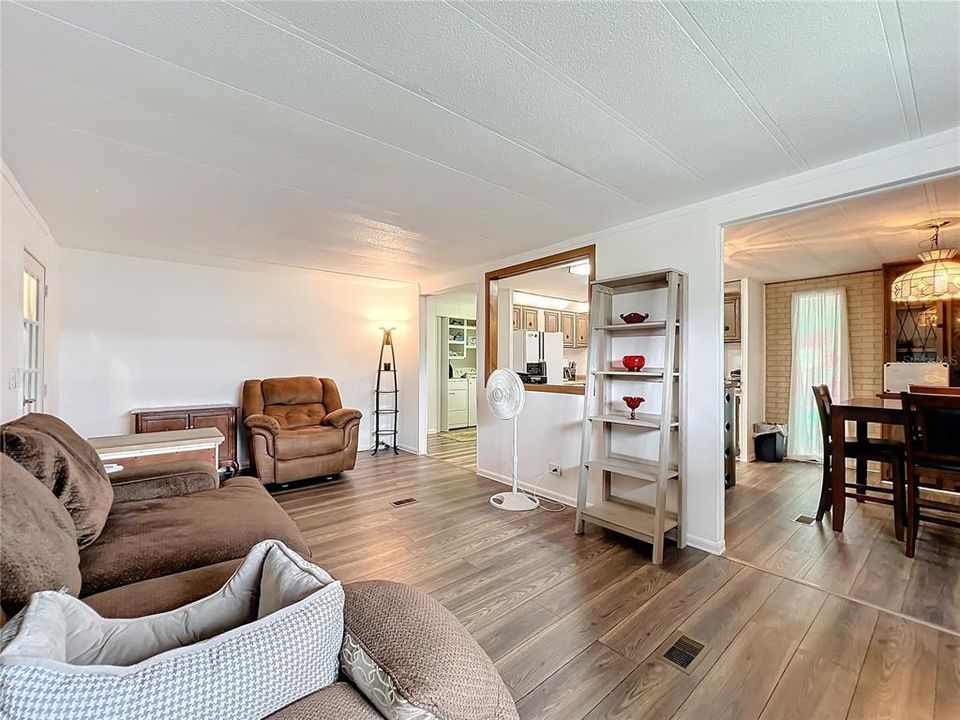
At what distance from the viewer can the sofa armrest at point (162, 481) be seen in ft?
7.18

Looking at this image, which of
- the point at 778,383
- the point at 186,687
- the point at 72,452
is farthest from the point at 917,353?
the point at 72,452

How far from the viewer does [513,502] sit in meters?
3.56

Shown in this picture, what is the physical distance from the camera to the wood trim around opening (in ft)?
11.6

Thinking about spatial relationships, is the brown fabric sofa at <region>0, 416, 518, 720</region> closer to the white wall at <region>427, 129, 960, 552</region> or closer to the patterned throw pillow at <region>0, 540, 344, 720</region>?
the patterned throw pillow at <region>0, 540, 344, 720</region>

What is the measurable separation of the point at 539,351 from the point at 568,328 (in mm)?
1328

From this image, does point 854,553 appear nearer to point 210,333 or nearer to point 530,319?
point 530,319

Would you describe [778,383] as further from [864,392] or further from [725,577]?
[725,577]

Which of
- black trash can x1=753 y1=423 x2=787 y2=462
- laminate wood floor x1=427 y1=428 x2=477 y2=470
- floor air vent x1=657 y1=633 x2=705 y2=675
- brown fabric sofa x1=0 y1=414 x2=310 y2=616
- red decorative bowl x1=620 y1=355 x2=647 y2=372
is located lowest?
floor air vent x1=657 y1=633 x2=705 y2=675

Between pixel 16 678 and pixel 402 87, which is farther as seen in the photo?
pixel 402 87

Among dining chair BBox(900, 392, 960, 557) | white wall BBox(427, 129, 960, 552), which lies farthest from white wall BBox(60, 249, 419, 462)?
dining chair BBox(900, 392, 960, 557)

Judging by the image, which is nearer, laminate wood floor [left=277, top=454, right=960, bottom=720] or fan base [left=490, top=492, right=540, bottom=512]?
laminate wood floor [left=277, top=454, right=960, bottom=720]

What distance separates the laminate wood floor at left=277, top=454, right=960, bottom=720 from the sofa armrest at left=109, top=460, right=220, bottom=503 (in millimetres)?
802

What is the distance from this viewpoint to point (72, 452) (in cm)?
177

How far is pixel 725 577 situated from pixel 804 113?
2301mm
